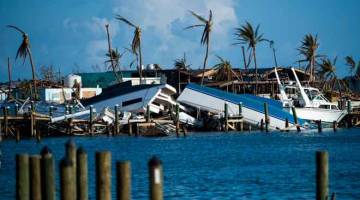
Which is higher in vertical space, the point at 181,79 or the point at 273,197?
the point at 181,79

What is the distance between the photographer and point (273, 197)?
34.4 meters

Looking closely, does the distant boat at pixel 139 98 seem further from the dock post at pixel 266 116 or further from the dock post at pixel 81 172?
the dock post at pixel 81 172

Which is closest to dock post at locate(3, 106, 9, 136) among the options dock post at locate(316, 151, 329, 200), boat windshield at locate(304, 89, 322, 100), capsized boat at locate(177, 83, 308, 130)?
capsized boat at locate(177, 83, 308, 130)

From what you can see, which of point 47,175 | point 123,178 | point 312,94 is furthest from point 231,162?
point 312,94

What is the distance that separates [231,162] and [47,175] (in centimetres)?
3161

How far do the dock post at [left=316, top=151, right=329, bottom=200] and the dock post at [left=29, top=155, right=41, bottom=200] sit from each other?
6453mm

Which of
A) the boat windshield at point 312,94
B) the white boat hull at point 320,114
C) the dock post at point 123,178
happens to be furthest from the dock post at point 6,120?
the dock post at point 123,178

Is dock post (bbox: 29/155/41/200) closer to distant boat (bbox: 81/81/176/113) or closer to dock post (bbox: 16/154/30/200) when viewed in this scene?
dock post (bbox: 16/154/30/200)

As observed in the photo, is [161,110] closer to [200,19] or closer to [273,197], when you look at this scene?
[200,19]

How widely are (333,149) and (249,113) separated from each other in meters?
23.6

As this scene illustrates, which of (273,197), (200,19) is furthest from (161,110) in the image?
(273,197)

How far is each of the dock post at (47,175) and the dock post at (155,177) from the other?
264cm

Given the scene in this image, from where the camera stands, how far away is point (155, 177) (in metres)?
19.0

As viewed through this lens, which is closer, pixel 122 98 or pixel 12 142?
pixel 12 142
